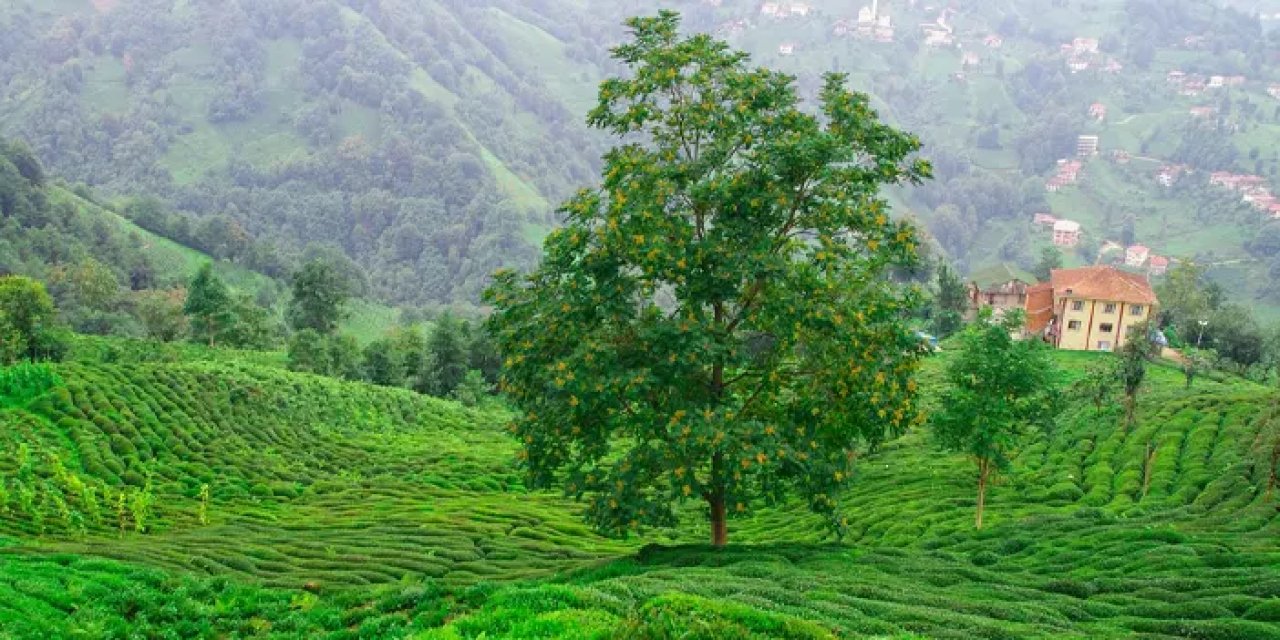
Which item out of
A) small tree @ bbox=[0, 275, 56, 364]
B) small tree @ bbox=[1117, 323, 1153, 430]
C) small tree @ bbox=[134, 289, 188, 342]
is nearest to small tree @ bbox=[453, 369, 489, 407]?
small tree @ bbox=[134, 289, 188, 342]

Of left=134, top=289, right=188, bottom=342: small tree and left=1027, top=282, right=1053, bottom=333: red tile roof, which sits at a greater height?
left=1027, top=282, right=1053, bottom=333: red tile roof

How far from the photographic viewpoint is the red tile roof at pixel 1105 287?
8500 cm

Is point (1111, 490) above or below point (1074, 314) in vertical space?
below

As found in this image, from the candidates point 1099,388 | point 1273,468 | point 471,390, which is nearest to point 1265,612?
point 1273,468

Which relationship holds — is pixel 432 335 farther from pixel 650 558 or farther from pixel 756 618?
pixel 756 618

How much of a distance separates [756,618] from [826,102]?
1388 centimetres

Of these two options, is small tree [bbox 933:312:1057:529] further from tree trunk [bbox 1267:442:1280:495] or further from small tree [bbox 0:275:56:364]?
small tree [bbox 0:275:56:364]

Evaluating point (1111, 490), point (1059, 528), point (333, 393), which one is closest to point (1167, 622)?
point (1059, 528)

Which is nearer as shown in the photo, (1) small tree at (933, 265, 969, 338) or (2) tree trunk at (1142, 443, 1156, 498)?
(2) tree trunk at (1142, 443, 1156, 498)

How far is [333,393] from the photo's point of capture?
54062mm

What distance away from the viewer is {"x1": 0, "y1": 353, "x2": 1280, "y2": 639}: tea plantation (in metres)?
16.7

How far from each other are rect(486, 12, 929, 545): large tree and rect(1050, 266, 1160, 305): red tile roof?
7146cm

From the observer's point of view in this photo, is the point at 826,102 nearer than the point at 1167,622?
No

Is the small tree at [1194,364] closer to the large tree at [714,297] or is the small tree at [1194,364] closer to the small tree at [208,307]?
the large tree at [714,297]
